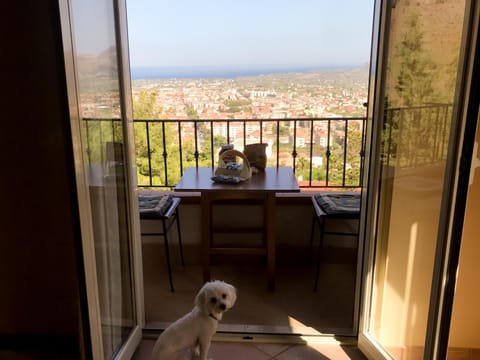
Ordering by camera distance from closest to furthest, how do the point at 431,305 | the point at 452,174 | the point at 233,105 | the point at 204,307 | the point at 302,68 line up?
the point at 452,174, the point at 431,305, the point at 204,307, the point at 302,68, the point at 233,105

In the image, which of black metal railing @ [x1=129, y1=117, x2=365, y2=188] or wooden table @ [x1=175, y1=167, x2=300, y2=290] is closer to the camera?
wooden table @ [x1=175, y1=167, x2=300, y2=290]

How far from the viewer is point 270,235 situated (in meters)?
2.49

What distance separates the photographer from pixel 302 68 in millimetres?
3039

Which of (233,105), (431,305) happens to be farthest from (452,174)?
(233,105)

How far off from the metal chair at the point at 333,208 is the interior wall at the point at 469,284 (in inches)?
26.7

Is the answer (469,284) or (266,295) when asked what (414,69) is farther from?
(266,295)

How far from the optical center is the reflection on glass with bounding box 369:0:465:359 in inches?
53.1

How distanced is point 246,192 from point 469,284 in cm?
121

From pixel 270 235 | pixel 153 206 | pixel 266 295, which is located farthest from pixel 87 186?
pixel 266 295

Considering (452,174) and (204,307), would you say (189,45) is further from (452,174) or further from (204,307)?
(452,174)

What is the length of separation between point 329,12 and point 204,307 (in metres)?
2.26

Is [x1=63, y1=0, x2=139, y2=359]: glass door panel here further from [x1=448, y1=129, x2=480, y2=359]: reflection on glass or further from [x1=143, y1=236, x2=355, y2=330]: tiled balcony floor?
[x1=448, y1=129, x2=480, y2=359]: reflection on glass

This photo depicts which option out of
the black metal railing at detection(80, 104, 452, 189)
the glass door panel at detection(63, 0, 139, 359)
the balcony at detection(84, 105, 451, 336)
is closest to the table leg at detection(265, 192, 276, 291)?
the balcony at detection(84, 105, 451, 336)

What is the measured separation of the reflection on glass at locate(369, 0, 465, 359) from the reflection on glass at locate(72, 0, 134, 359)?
3.75 ft
